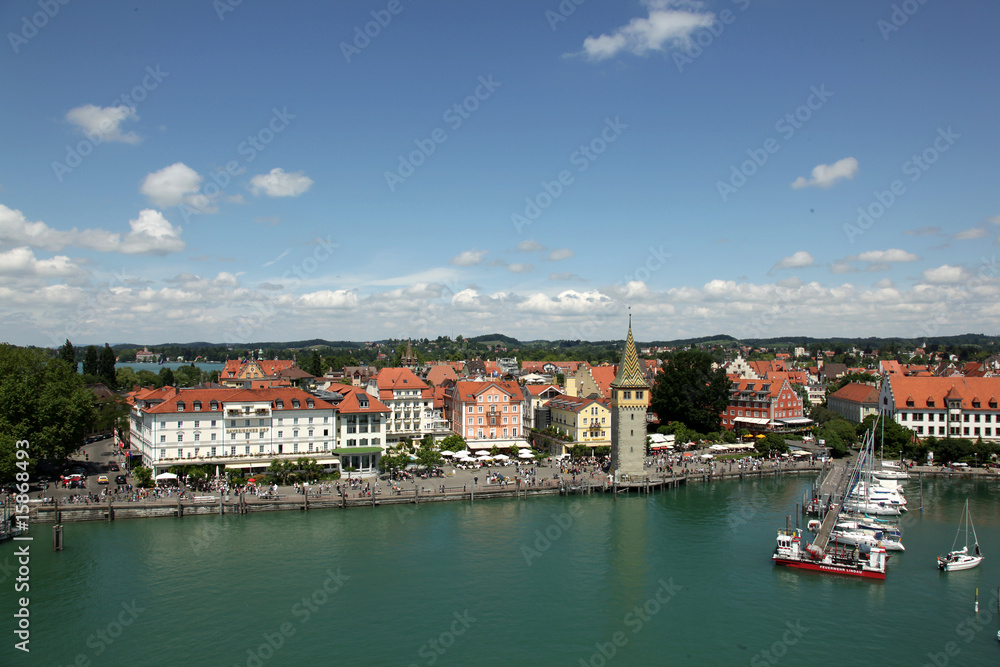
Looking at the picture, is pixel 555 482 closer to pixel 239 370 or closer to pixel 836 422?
pixel 836 422

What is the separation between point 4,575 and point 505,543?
2465 cm

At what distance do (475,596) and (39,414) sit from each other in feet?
117

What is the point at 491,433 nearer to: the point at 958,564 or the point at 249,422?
the point at 249,422

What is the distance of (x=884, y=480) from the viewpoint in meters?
52.4

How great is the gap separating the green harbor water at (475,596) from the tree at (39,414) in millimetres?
8721

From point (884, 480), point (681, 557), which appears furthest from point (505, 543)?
point (884, 480)

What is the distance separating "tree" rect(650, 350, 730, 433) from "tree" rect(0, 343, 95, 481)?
54345mm

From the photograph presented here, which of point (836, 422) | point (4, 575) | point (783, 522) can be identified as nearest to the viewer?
point (4, 575)

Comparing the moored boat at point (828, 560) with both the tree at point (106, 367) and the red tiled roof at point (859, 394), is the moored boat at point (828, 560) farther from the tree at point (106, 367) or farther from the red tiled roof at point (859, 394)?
the tree at point (106, 367)

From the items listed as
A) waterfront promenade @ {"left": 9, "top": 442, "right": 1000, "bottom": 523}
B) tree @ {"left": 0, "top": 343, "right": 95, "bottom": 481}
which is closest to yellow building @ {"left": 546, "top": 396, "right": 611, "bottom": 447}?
waterfront promenade @ {"left": 9, "top": 442, "right": 1000, "bottom": 523}

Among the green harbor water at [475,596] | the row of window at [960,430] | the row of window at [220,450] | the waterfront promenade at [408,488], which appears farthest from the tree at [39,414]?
the row of window at [960,430]

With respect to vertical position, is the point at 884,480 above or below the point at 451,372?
below

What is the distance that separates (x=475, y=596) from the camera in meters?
30.5

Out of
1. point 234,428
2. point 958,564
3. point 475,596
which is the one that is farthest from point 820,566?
point 234,428
